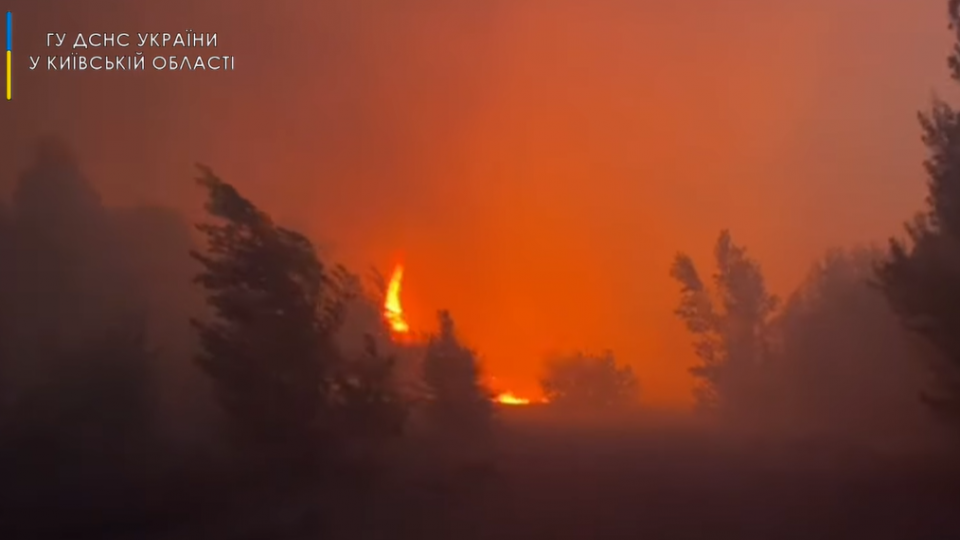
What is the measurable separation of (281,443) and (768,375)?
36.0m

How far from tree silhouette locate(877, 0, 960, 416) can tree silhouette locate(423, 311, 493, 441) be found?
15.5 metres

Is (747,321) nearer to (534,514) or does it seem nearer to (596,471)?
(596,471)

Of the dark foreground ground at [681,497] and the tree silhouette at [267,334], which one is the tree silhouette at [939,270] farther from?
the tree silhouette at [267,334]

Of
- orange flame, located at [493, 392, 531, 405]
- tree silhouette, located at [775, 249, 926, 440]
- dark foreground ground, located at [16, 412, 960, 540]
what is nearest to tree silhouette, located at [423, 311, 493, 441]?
orange flame, located at [493, 392, 531, 405]

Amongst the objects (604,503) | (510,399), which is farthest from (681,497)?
(510,399)

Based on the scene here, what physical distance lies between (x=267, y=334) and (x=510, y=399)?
1788 cm

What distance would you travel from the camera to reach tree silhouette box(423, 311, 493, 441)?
117 ft

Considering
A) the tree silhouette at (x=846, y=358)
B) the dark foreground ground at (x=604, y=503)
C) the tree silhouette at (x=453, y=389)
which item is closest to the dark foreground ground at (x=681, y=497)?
the dark foreground ground at (x=604, y=503)

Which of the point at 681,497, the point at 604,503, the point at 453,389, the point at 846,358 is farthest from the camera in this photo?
the point at 846,358

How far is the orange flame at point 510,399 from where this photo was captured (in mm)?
41041

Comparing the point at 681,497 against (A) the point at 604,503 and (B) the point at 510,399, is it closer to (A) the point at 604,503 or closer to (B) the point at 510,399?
(A) the point at 604,503

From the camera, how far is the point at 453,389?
37.4 metres

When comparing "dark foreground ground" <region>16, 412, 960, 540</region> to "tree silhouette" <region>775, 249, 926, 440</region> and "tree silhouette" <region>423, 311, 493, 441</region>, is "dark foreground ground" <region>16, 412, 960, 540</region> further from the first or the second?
"tree silhouette" <region>775, 249, 926, 440</region>

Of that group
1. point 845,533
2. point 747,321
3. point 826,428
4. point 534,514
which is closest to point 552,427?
point 826,428
